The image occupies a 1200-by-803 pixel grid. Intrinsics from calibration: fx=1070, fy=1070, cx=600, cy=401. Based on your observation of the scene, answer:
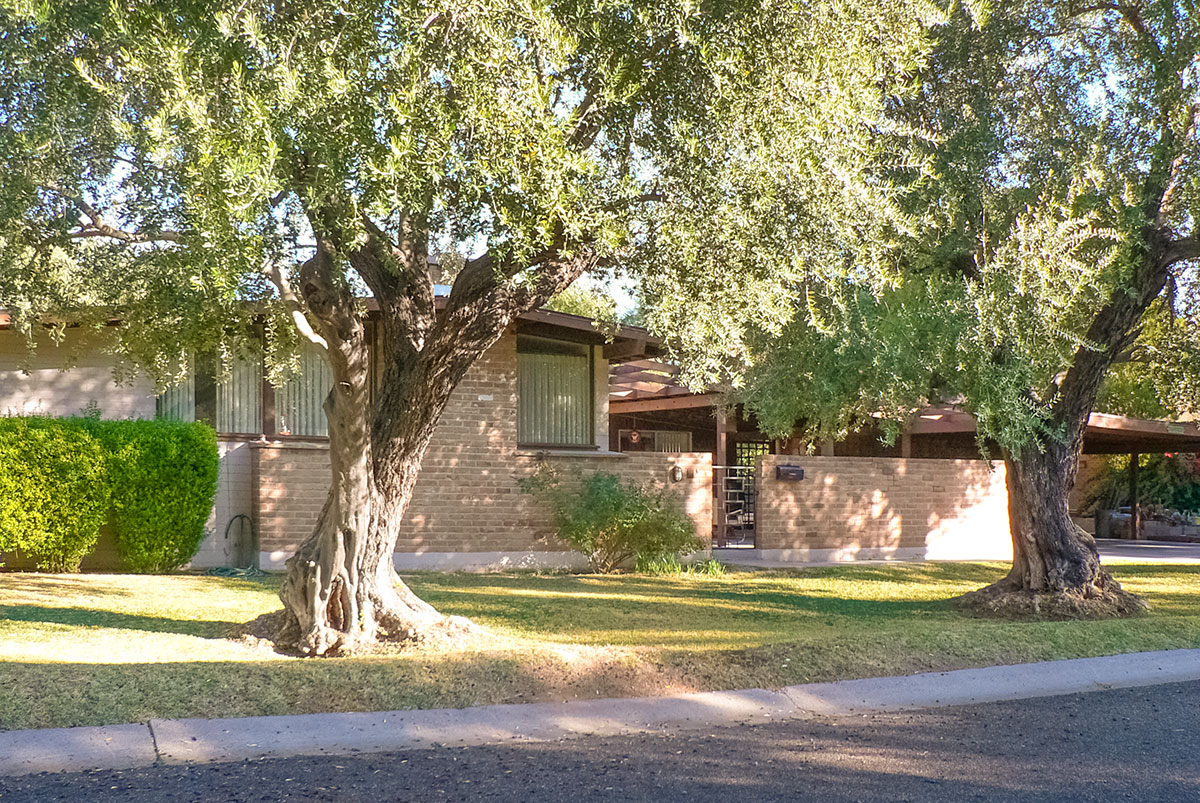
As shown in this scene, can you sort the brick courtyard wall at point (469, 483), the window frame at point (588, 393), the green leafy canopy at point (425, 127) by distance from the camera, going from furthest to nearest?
the window frame at point (588, 393), the brick courtyard wall at point (469, 483), the green leafy canopy at point (425, 127)

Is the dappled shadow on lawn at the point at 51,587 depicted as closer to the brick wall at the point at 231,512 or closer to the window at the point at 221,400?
the brick wall at the point at 231,512

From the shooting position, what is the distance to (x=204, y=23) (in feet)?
24.2

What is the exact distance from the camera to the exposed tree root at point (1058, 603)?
456 inches

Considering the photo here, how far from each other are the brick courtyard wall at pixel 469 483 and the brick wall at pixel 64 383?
6.06 feet

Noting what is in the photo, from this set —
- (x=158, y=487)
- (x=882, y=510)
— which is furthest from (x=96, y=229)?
(x=882, y=510)

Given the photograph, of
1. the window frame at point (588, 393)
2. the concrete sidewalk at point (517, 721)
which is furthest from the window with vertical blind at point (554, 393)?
the concrete sidewalk at point (517, 721)

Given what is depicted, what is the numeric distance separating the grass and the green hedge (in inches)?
19.2

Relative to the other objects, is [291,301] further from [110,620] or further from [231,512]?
[231,512]

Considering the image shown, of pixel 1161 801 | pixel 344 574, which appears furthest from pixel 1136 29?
pixel 344 574

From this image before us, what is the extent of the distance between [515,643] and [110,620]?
378 cm

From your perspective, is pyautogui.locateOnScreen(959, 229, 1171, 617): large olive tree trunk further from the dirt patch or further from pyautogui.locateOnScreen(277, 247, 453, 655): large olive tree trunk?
pyautogui.locateOnScreen(277, 247, 453, 655): large olive tree trunk

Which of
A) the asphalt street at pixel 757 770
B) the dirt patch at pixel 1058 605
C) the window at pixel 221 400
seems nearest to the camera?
the asphalt street at pixel 757 770

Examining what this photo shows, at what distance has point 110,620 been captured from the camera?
9672 millimetres

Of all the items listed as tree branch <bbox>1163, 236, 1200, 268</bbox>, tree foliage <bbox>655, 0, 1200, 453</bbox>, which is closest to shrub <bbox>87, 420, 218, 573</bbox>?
tree foliage <bbox>655, 0, 1200, 453</bbox>
